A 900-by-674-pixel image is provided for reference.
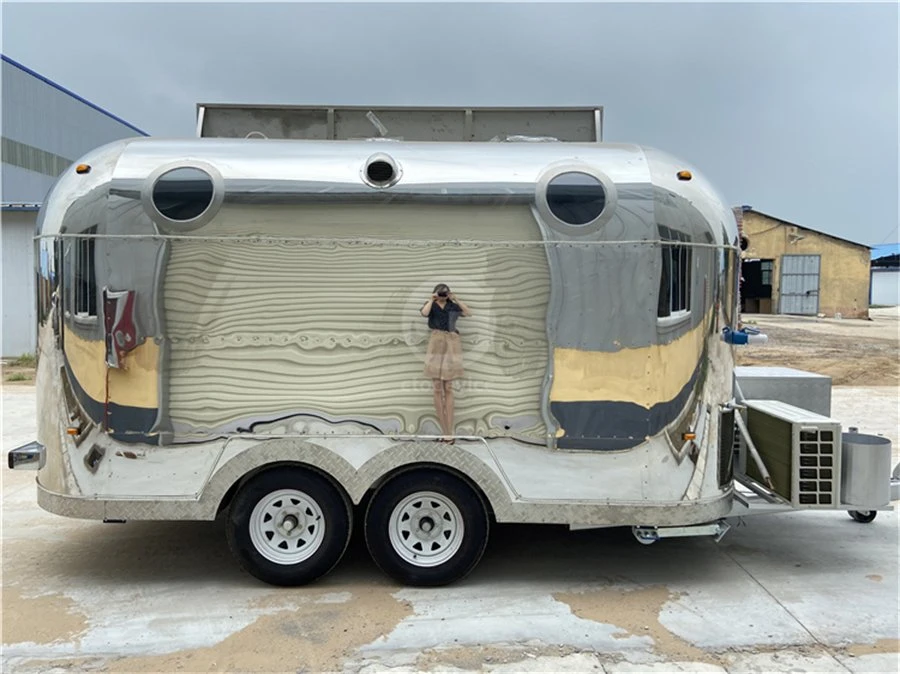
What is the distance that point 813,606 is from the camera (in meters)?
4.60

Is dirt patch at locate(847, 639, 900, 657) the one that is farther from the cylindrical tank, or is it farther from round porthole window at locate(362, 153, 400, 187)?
round porthole window at locate(362, 153, 400, 187)

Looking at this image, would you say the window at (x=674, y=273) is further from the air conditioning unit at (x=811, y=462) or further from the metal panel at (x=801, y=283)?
the metal panel at (x=801, y=283)

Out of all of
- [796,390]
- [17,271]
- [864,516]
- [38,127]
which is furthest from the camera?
[38,127]

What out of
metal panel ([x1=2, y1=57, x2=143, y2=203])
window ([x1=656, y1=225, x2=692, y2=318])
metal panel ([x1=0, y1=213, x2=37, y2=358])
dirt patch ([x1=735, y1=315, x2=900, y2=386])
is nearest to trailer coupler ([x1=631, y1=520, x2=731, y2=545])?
window ([x1=656, y1=225, x2=692, y2=318])

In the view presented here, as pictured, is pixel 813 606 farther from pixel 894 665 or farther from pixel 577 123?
pixel 577 123

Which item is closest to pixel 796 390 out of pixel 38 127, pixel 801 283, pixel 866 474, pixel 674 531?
pixel 866 474

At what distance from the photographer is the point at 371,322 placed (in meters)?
4.58

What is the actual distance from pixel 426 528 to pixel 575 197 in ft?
7.97

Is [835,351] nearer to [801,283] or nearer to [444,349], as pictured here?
[801,283]

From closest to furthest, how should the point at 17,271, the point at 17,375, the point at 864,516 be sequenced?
the point at 864,516 < the point at 17,375 < the point at 17,271

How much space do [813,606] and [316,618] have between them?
323 centimetres

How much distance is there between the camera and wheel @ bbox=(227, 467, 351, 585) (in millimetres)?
4707

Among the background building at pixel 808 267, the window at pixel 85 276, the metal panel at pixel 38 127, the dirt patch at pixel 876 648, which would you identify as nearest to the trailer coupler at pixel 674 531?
the dirt patch at pixel 876 648

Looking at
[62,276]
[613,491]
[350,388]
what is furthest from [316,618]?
[62,276]
